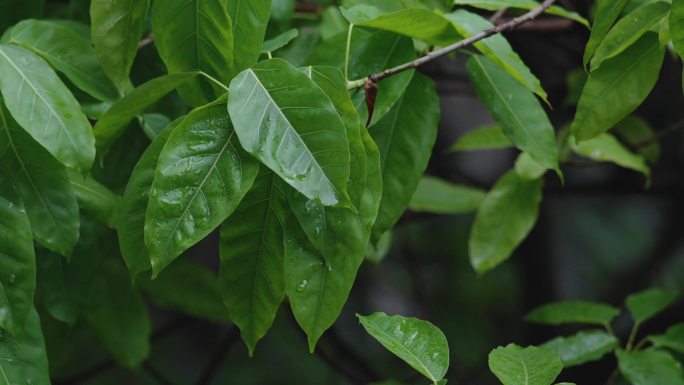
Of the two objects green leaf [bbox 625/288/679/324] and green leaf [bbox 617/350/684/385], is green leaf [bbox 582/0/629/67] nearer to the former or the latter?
green leaf [bbox 617/350/684/385]

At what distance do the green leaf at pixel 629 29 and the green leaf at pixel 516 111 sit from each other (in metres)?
0.16

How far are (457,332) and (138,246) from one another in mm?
1978

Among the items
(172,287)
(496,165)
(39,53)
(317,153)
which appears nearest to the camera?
(317,153)

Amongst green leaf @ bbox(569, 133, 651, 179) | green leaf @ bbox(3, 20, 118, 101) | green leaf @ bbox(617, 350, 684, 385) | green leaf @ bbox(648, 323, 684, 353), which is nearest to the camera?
green leaf @ bbox(3, 20, 118, 101)

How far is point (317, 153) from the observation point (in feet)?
2.55

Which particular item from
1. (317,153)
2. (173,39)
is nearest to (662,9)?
(317,153)

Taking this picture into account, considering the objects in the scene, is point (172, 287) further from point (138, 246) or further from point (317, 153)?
point (317, 153)

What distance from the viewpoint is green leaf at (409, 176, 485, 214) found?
1.64 metres

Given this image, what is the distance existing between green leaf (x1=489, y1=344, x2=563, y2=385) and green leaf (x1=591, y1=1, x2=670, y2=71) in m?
0.32

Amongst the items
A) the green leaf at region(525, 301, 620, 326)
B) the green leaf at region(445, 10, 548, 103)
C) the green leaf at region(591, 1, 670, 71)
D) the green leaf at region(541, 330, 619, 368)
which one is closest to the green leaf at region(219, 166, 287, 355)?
the green leaf at region(445, 10, 548, 103)

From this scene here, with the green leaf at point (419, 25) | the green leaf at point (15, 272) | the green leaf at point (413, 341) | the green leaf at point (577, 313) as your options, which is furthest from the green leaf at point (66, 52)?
the green leaf at point (577, 313)

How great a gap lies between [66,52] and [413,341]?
575 millimetres

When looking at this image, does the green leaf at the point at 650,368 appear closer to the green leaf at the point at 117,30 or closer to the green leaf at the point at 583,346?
the green leaf at the point at 583,346

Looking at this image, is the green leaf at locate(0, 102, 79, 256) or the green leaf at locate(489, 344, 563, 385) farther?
the green leaf at locate(0, 102, 79, 256)
